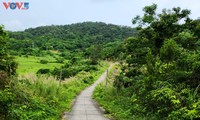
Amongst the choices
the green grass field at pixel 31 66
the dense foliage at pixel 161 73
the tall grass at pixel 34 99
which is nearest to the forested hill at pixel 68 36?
the green grass field at pixel 31 66

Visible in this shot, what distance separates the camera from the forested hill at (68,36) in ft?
391

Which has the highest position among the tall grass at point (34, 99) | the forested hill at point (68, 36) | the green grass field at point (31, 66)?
the forested hill at point (68, 36)

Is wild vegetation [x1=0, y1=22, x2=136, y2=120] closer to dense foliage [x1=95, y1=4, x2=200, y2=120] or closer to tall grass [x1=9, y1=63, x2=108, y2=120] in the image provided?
tall grass [x1=9, y1=63, x2=108, y2=120]

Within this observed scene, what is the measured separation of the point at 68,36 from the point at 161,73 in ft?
430

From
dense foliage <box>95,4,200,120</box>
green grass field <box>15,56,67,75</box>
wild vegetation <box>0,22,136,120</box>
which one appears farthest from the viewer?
green grass field <box>15,56,67,75</box>

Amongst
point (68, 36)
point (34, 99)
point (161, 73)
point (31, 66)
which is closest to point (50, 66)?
point (31, 66)

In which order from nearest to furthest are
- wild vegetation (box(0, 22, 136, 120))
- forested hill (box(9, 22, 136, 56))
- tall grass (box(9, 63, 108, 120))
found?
tall grass (box(9, 63, 108, 120)) < wild vegetation (box(0, 22, 136, 120)) < forested hill (box(9, 22, 136, 56))

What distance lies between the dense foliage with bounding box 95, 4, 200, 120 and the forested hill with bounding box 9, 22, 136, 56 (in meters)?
89.7

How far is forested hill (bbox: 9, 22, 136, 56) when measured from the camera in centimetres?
11903

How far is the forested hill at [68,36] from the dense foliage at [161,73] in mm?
89655

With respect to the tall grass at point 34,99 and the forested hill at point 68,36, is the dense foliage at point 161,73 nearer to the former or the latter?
the tall grass at point 34,99

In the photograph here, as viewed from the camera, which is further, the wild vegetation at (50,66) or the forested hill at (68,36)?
the forested hill at (68,36)

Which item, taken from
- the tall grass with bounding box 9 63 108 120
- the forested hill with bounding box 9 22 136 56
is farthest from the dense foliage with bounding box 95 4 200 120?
the forested hill with bounding box 9 22 136 56

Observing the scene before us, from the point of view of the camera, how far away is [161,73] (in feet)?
46.4
